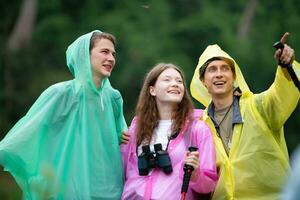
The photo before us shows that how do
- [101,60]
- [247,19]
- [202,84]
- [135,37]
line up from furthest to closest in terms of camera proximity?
[247,19]
[135,37]
[202,84]
[101,60]

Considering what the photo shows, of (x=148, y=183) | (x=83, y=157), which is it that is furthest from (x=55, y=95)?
(x=148, y=183)

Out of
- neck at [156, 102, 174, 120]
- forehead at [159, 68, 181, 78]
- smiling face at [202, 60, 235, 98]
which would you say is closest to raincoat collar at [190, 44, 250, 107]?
smiling face at [202, 60, 235, 98]

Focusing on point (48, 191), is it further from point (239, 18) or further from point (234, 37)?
point (239, 18)

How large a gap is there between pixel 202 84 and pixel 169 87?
1.04 feet

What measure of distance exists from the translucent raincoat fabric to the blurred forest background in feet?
40.3

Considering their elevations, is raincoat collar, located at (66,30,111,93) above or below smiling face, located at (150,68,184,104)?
above

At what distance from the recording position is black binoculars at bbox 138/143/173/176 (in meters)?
4.82

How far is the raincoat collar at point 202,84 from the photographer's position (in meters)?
5.16

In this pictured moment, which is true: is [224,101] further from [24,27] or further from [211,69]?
[24,27]

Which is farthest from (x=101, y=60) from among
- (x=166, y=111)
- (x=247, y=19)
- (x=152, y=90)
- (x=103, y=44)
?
(x=247, y=19)

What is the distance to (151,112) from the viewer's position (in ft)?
17.0

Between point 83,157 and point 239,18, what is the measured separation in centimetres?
1665

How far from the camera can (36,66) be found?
64.7 ft

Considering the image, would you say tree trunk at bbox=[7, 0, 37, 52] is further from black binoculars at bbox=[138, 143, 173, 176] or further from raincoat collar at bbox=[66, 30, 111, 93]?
black binoculars at bbox=[138, 143, 173, 176]
